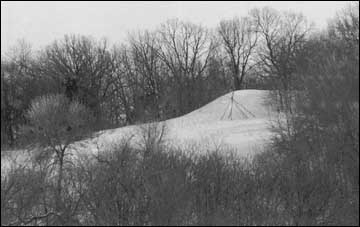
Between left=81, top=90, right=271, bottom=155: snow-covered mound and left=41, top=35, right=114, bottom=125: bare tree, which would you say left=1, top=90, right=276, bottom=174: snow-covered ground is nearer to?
left=81, top=90, right=271, bottom=155: snow-covered mound

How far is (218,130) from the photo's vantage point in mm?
39156

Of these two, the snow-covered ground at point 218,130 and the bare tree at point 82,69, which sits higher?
the bare tree at point 82,69

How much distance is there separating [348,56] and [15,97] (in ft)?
108

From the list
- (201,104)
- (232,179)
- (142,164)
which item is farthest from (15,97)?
(232,179)

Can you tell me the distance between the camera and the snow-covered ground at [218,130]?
3162 centimetres

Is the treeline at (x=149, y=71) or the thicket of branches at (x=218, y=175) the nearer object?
the thicket of branches at (x=218, y=175)

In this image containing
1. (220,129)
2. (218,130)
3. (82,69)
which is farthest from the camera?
(82,69)

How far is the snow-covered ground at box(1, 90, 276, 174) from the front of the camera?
104 feet

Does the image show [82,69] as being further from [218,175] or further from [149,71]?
[218,175]

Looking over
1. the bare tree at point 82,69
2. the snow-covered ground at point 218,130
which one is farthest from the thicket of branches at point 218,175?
the bare tree at point 82,69

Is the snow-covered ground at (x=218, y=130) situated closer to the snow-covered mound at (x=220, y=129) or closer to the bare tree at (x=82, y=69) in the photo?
the snow-covered mound at (x=220, y=129)

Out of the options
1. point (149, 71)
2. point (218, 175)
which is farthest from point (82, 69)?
point (218, 175)

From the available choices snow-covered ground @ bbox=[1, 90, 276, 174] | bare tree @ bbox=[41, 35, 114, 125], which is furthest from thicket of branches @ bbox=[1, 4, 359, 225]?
bare tree @ bbox=[41, 35, 114, 125]

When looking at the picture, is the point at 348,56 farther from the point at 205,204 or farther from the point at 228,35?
the point at 228,35
